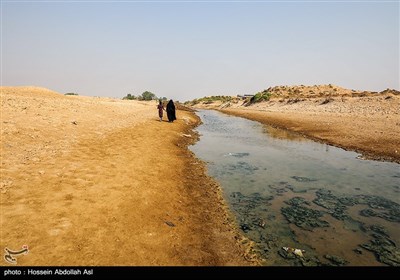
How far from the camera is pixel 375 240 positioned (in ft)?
23.3

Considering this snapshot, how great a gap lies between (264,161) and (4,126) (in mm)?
14855

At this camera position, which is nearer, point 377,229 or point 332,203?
point 377,229

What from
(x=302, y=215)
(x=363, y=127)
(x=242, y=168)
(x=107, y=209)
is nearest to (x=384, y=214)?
(x=302, y=215)

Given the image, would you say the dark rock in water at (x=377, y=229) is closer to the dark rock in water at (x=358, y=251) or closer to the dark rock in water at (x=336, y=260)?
the dark rock in water at (x=358, y=251)

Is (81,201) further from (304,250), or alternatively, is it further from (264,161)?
(264,161)

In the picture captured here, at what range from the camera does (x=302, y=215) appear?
8.59 metres

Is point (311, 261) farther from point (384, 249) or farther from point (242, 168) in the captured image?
point (242, 168)

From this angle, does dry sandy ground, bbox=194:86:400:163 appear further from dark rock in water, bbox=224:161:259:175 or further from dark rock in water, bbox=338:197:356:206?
dark rock in water, bbox=224:161:259:175

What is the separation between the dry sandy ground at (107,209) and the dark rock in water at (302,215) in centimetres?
211

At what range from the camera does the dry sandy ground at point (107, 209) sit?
18.2ft

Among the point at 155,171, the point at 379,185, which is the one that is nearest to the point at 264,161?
the point at 379,185

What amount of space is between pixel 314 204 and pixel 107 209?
717 cm

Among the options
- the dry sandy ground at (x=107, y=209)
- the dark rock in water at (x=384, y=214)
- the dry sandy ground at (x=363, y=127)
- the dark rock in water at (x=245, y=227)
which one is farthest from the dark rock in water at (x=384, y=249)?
the dry sandy ground at (x=363, y=127)

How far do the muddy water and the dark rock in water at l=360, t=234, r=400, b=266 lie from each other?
23 millimetres
